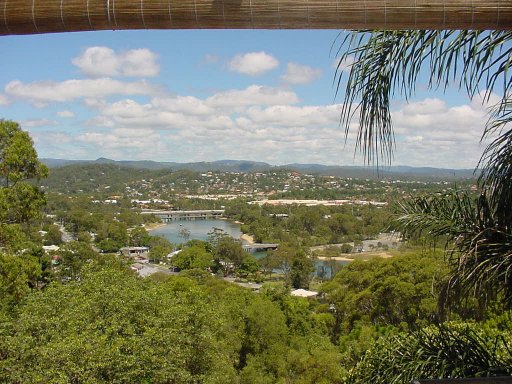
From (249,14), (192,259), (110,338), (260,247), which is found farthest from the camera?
(260,247)

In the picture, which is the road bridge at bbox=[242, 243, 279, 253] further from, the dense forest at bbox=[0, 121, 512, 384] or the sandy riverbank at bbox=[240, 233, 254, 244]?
the dense forest at bbox=[0, 121, 512, 384]

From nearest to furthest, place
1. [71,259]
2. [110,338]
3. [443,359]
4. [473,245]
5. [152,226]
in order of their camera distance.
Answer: [473,245], [443,359], [110,338], [71,259], [152,226]

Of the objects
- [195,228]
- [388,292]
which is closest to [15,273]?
[388,292]

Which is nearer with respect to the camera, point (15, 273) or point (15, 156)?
point (15, 273)

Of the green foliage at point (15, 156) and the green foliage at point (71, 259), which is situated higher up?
the green foliage at point (15, 156)

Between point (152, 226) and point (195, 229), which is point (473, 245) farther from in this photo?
point (152, 226)

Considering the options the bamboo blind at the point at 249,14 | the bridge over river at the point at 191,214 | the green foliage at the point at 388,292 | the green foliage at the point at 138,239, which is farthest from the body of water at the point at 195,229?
the bamboo blind at the point at 249,14

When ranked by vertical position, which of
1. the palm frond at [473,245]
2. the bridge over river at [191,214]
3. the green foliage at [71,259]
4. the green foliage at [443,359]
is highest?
the palm frond at [473,245]

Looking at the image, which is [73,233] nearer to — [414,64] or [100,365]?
[100,365]

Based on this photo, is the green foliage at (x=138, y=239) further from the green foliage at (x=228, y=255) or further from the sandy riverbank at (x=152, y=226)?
the sandy riverbank at (x=152, y=226)
